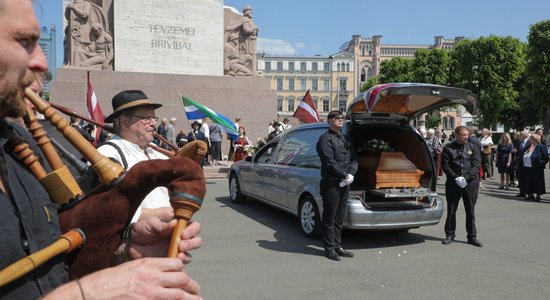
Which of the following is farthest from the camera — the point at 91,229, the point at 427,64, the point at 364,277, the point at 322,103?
the point at 322,103

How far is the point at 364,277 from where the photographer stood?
5.20 metres

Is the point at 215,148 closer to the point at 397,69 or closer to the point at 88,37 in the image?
the point at 88,37

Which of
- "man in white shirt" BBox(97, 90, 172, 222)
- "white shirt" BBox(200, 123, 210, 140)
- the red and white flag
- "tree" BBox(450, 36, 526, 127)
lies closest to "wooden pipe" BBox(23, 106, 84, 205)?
"man in white shirt" BBox(97, 90, 172, 222)

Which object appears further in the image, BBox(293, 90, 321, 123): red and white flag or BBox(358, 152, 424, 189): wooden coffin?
BBox(293, 90, 321, 123): red and white flag

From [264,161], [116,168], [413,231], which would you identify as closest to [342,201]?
[413,231]

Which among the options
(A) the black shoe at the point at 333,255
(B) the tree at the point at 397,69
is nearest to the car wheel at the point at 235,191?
(A) the black shoe at the point at 333,255

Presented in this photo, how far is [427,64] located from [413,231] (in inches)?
2025

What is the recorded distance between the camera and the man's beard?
44.6 inches

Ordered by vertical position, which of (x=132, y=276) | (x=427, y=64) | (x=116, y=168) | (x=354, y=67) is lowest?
(x=132, y=276)

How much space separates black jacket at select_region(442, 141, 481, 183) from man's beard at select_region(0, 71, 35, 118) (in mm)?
6784

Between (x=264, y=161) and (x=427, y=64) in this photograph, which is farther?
(x=427, y=64)

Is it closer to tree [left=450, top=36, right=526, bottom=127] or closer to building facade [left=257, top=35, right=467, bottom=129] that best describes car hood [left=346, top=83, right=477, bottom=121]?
tree [left=450, top=36, right=526, bottom=127]

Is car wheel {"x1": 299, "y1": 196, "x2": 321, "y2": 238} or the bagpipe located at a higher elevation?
the bagpipe

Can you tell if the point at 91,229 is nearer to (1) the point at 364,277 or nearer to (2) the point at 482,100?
(1) the point at 364,277
